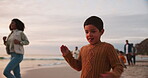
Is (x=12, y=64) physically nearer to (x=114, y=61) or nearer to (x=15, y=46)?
(x=15, y=46)

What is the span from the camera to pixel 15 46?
5.09 m

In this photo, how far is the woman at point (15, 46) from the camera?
5.01 meters

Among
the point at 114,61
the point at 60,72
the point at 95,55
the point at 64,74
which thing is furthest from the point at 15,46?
the point at 60,72

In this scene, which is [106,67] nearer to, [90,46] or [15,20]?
[90,46]

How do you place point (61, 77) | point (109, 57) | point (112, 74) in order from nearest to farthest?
point (112, 74) → point (109, 57) → point (61, 77)

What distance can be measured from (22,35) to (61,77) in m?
3.51

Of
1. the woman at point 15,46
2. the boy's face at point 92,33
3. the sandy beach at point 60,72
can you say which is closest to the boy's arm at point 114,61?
the boy's face at point 92,33

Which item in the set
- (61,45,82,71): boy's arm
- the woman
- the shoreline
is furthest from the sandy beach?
(61,45,82,71): boy's arm

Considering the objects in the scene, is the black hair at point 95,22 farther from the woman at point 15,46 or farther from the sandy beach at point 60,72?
the sandy beach at point 60,72

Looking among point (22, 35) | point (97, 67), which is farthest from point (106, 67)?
point (22, 35)

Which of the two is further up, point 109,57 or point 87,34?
point 87,34

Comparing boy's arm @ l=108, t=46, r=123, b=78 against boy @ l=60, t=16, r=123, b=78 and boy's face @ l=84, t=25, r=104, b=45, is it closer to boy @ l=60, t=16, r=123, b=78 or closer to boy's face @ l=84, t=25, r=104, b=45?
boy @ l=60, t=16, r=123, b=78

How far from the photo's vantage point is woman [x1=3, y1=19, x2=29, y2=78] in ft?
16.4

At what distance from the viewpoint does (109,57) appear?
2.45m
